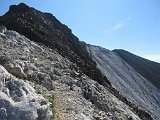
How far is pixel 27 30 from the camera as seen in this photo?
35.3 m

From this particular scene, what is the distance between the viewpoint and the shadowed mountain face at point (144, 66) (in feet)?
245

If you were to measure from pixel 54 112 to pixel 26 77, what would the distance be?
4.02 metres

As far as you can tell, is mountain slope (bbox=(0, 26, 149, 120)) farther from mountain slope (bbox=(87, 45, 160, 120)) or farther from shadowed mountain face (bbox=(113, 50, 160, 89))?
shadowed mountain face (bbox=(113, 50, 160, 89))

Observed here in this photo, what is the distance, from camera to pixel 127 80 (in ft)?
196

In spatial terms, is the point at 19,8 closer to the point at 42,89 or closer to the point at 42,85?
the point at 42,85

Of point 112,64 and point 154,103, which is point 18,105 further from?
point 112,64

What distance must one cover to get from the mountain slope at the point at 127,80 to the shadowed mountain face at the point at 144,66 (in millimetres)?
4121

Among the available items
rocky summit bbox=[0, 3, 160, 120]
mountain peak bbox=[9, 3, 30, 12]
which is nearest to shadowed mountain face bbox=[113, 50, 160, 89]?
mountain peak bbox=[9, 3, 30, 12]

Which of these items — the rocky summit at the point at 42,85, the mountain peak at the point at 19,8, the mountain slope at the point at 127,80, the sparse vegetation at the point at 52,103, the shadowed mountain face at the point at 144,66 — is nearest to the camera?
the rocky summit at the point at 42,85

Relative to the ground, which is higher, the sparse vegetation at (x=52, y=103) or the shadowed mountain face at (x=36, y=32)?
the shadowed mountain face at (x=36, y=32)

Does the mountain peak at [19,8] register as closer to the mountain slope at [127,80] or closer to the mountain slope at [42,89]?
the mountain slope at [42,89]

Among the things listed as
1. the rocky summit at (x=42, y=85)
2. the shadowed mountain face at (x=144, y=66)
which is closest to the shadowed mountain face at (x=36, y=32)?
the rocky summit at (x=42, y=85)

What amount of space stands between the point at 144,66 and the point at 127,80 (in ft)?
75.6

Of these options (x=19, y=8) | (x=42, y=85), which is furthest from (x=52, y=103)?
(x=19, y=8)
